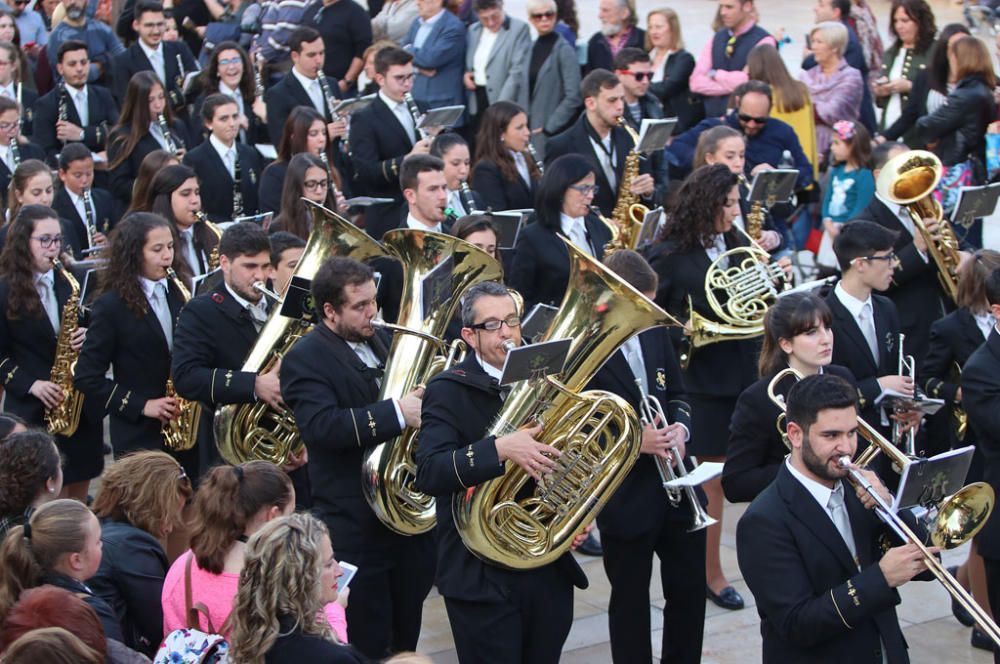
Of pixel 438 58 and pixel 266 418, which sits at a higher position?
pixel 266 418

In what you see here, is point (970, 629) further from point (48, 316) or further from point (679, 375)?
point (48, 316)

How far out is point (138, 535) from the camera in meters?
4.58

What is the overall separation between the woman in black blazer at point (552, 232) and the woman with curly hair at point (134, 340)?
189cm

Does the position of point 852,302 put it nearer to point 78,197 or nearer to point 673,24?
point 78,197

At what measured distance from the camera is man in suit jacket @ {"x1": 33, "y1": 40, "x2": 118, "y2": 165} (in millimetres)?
10859

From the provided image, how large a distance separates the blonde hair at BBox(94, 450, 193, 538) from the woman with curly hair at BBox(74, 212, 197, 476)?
1.78 m

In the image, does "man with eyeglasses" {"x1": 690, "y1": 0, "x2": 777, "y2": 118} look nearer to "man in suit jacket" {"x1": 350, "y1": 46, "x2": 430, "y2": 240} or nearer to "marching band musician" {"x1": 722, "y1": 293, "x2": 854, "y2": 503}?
"man in suit jacket" {"x1": 350, "y1": 46, "x2": 430, "y2": 240}

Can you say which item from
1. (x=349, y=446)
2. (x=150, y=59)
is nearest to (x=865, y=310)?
(x=349, y=446)

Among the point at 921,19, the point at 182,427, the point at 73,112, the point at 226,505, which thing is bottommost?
the point at 73,112

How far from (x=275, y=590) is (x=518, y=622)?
57.3 inches

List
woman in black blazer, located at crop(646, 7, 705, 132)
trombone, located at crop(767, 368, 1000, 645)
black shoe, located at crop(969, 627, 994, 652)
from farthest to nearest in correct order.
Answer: woman in black blazer, located at crop(646, 7, 705, 132), black shoe, located at crop(969, 627, 994, 652), trombone, located at crop(767, 368, 1000, 645)

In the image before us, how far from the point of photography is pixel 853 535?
13.9 feet

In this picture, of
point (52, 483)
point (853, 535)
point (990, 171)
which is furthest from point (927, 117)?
point (52, 483)

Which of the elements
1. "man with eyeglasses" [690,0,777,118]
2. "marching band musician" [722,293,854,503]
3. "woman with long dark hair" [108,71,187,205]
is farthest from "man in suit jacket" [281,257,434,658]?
"man with eyeglasses" [690,0,777,118]
